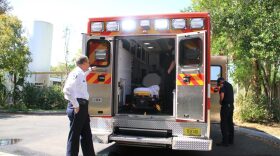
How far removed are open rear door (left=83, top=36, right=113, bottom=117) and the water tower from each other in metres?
26.9

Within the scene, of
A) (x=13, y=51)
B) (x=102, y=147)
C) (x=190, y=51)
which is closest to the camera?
(x=190, y=51)

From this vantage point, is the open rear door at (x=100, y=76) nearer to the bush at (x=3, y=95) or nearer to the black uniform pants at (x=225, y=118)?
the black uniform pants at (x=225, y=118)

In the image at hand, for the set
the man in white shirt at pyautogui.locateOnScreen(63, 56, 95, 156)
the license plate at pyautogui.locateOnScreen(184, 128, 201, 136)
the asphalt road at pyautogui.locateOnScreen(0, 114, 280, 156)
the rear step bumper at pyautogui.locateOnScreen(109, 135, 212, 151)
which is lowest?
the asphalt road at pyautogui.locateOnScreen(0, 114, 280, 156)

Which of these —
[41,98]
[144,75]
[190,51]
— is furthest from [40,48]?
[190,51]

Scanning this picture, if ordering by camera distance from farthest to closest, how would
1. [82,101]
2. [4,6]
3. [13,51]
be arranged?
[4,6] < [13,51] < [82,101]

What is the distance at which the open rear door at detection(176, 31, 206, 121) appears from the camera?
668 cm

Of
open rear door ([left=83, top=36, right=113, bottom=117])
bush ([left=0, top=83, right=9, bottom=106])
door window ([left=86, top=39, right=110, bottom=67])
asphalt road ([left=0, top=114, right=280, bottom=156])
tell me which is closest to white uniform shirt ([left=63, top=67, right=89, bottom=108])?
open rear door ([left=83, top=36, right=113, bottom=117])

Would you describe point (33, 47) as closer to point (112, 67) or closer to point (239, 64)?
point (239, 64)

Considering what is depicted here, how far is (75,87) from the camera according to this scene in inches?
241

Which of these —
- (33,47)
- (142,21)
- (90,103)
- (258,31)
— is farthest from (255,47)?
(33,47)

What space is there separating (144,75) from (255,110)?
6.30 meters

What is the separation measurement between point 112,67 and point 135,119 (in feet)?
3.77

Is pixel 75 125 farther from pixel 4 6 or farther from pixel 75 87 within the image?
pixel 4 6

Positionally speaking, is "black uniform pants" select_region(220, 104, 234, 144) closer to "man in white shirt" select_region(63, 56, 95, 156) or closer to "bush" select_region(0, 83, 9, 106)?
"man in white shirt" select_region(63, 56, 95, 156)
